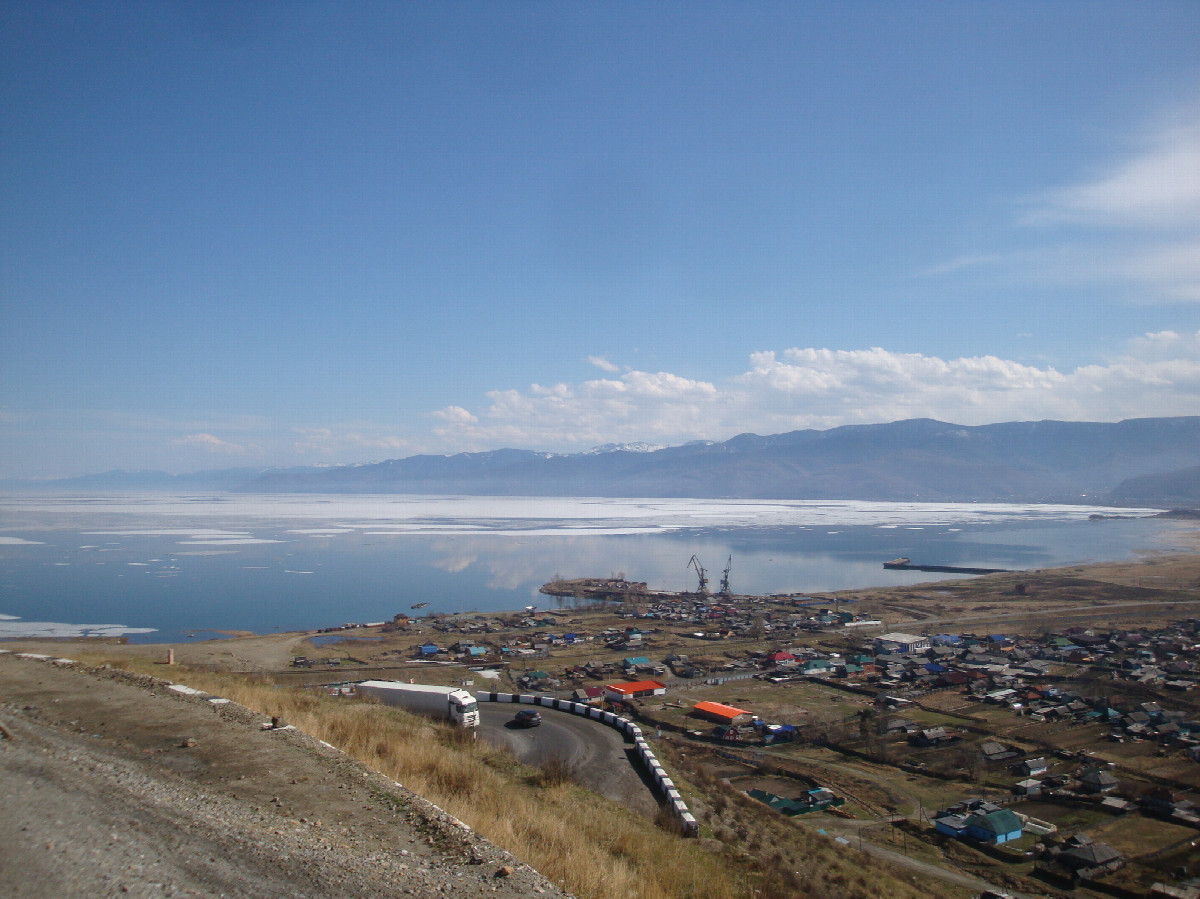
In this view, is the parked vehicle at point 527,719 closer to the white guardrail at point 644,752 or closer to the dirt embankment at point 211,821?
the white guardrail at point 644,752

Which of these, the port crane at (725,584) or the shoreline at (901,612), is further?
the port crane at (725,584)

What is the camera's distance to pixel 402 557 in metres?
44.9

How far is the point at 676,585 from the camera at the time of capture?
37188 millimetres

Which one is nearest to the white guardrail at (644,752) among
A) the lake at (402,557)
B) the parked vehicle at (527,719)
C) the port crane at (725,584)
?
the parked vehicle at (527,719)

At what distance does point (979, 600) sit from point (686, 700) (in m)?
22.0

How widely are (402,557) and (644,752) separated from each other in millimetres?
39734

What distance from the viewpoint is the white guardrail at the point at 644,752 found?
6.09 m

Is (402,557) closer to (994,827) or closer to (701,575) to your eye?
(701,575)

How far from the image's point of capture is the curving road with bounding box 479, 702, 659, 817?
22.0ft

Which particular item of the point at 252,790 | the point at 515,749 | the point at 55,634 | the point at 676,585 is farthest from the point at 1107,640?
the point at 55,634

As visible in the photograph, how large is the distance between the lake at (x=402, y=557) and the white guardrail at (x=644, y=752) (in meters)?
16.9

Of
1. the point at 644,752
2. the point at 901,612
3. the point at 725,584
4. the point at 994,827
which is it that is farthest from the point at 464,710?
the point at 725,584

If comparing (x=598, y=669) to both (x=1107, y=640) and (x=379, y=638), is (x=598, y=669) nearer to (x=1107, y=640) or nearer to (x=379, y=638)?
(x=379, y=638)

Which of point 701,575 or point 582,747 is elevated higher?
point 582,747
